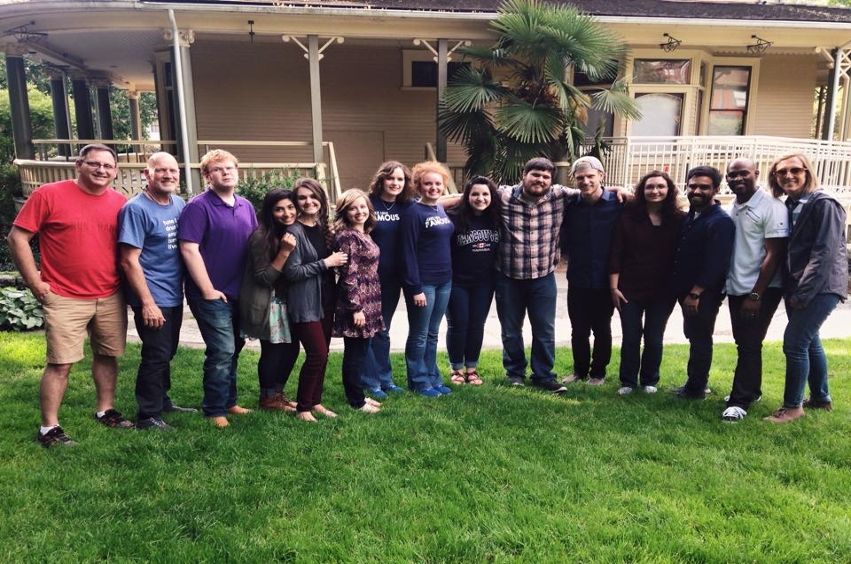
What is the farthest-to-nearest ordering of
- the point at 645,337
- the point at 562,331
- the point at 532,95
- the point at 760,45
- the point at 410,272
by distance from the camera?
the point at 760,45
the point at 532,95
the point at 562,331
the point at 645,337
the point at 410,272

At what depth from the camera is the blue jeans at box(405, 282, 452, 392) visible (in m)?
4.65

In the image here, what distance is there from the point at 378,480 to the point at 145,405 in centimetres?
170

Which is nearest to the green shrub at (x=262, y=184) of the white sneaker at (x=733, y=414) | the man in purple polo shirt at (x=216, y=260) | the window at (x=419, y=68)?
the window at (x=419, y=68)

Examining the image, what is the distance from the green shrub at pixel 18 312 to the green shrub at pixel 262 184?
11.3 feet

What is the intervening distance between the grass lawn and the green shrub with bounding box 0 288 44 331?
88.9 inches

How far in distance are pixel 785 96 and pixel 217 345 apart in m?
14.5

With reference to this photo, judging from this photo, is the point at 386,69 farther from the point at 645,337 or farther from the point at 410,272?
the point at 645,337

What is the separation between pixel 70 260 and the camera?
3.60 m

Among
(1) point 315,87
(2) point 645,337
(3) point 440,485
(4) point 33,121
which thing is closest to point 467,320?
(2) point 645,337

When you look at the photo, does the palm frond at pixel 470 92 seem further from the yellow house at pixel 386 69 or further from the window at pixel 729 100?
the window at pixel 729 100

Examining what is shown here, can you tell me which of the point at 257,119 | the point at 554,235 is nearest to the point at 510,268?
the point at 554,235

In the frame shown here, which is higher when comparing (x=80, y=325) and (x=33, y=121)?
(x=33, y=121)

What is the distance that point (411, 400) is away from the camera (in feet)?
15.3

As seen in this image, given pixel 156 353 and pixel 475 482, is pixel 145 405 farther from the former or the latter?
pixel 475 482
